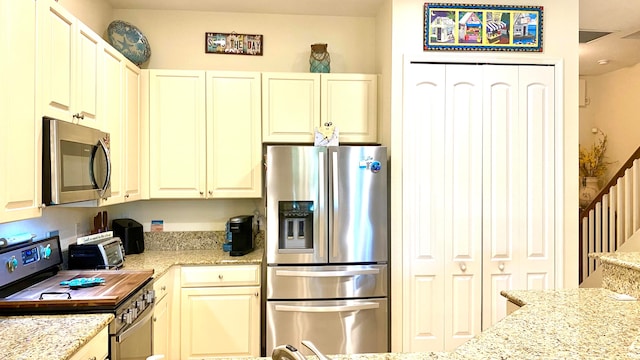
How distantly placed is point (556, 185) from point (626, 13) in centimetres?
160

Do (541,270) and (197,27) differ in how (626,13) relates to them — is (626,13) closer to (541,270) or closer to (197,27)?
(541,270)

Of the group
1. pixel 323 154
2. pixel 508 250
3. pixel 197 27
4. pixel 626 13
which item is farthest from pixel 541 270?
pixel 197 27

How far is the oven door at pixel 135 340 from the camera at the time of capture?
174 cm

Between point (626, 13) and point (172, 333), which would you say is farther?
point (626, 13)

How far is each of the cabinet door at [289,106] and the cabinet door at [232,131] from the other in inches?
3.0

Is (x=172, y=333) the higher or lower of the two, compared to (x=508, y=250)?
lower

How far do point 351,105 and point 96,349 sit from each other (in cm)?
231

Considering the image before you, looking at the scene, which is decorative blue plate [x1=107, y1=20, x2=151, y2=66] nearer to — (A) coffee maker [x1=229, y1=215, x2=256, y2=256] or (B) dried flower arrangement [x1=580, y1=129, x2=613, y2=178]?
(A) coffee maker [x1=229, y1=215, x2=256, y2=256]

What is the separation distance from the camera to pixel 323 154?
8.65 ft

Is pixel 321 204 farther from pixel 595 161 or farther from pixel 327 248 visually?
pixel 595 161

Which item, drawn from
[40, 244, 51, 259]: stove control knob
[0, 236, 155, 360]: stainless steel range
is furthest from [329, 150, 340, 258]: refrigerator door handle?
[40, 244, 51, 259]: stove control knob

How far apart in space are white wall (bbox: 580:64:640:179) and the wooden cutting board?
18.5 feet

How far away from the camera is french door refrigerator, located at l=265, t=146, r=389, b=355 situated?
2.62 meters

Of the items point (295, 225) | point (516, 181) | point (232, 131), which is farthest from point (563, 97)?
point (232, 131)
